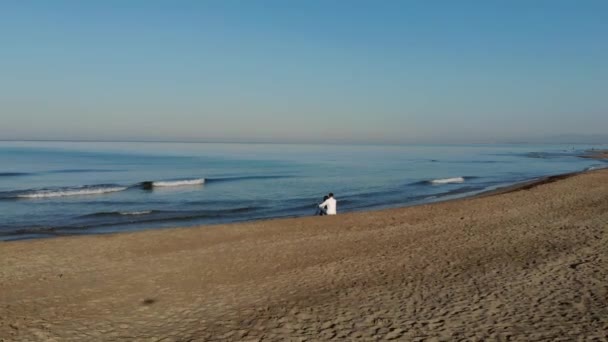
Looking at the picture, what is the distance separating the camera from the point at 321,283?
31.1ft

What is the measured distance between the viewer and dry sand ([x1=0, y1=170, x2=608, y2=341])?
276 inches

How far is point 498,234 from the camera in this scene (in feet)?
44.2

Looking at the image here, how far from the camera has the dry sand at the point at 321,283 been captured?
702cm

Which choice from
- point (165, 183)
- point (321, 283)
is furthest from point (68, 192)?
point (321, 283)

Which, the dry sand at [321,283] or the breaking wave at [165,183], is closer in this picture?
the dry sand at [321,283]

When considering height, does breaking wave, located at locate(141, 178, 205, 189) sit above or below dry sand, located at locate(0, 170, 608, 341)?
below

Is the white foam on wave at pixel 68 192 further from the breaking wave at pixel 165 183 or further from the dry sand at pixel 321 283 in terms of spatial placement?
the dry sand at pixel 321 283

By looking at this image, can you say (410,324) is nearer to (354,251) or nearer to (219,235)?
(354,251)

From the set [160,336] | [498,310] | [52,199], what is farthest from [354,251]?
[52,199]

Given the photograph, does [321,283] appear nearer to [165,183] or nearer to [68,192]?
[68,192]

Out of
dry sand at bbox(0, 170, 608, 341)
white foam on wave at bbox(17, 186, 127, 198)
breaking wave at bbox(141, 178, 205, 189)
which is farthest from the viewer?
breaking wave at bbox(141, 178, 205, 189)

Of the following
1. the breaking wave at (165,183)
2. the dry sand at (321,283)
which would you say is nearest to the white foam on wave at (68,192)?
the breaking wave at (165,183)

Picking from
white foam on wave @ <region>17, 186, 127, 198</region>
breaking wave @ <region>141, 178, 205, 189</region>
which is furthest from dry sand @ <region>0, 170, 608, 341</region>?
breaking wave @ <region>141, 178, 205, 189</region>

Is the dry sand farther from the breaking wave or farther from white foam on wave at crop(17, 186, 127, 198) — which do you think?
the breaking wave
